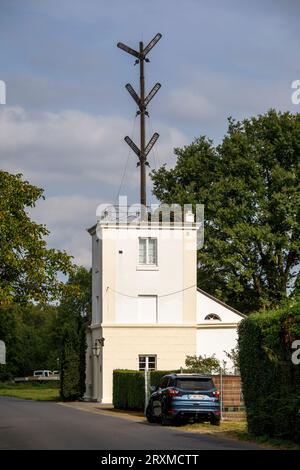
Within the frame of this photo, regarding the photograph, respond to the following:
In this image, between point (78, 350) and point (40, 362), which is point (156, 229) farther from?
point (40, 362)

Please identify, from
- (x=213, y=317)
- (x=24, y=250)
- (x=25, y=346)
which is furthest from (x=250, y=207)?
(x=25, y=346)

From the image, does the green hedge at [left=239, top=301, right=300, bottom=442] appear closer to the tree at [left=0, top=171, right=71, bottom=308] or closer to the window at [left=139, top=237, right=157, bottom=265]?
the tree at [left=0, top=171, right=71, bottom=308]

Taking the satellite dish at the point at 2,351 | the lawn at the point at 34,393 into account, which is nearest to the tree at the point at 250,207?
the lawn at the point at 34,393

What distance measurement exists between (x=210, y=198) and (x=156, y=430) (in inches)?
1370

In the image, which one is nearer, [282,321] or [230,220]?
[282,321]

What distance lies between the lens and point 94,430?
86.1 ft

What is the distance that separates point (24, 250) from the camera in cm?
4394

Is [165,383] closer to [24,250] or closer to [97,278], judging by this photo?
[24,250]

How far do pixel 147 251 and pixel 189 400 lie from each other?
26063 mm

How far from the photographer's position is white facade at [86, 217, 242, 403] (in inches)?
2167

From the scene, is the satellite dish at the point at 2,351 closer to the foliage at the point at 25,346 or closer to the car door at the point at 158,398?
the foliage at the point at 25,346
